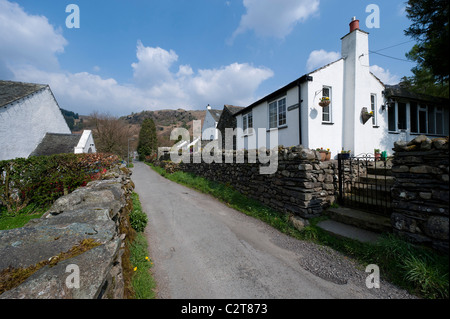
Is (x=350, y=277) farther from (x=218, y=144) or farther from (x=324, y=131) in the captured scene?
(x=218, y=144)

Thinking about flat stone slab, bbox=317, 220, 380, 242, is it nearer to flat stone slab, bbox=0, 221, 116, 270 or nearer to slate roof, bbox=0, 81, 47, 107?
flat stone slab, bbox=0, 221, 116, 270

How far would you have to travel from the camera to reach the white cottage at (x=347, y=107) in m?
8.55

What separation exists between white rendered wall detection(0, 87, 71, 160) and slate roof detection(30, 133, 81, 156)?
325mm

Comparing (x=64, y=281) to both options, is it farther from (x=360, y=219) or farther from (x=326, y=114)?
(x=326, y=114)

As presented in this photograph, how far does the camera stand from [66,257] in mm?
1682

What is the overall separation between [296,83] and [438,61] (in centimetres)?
523

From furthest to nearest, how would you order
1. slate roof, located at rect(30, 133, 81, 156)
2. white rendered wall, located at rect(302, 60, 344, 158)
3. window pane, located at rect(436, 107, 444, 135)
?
1. slate roof, located at rect(30, 133, 81, 156)
2. window pane, located at rect(436, 107, 444, 135)
3. white rendered wall, located at rect(302, 60, 344, 158)

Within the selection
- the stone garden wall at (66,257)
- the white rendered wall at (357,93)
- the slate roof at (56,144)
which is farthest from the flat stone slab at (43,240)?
Result: the slate roof at (56,144)

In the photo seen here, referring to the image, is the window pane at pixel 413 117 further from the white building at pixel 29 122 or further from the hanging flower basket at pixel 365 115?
the white building at pixel 29 122

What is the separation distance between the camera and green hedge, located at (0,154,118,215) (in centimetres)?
577

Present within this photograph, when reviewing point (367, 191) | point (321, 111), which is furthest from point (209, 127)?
point (367, 191)

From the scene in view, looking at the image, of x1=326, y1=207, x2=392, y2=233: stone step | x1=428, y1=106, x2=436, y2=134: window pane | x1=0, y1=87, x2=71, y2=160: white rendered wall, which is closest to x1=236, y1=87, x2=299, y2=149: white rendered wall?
x1=326, y1=207, x2=392, y2=233: stone step

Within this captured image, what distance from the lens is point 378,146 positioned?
9.17 m

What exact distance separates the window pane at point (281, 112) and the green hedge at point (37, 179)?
9.24 meters
